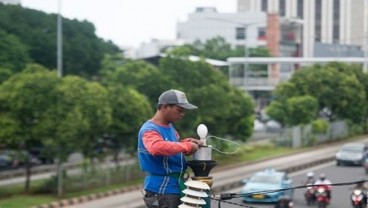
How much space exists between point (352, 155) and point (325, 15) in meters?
54.7

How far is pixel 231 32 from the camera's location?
77.5 metres

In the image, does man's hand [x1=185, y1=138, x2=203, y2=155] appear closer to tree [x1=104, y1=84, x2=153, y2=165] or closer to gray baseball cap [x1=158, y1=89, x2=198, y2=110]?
gray baseball cap [x1=158, y1=89, x2=198, y2=110]

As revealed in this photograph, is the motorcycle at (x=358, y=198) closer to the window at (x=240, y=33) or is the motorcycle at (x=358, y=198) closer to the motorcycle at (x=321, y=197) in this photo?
the motorcycle at (x=321, y=197)

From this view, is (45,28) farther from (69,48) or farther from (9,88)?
(9,88)

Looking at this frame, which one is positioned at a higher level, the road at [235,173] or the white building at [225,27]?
the white building at [225,27]

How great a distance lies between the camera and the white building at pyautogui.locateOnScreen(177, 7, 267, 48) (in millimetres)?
74312

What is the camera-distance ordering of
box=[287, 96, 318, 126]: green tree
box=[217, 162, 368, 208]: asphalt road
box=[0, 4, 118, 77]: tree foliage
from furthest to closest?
box=[287, 96, 318, 126]: green tree
box=[0, 4, 118, 77]: tree foliage
box=[217, 162, 368, 208]: asphalt road

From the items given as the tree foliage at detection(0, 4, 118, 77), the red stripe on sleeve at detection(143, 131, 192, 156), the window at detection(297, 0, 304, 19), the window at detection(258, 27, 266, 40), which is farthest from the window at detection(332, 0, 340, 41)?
the red stripe on sleeve at detection(143, 131, 192, 156)

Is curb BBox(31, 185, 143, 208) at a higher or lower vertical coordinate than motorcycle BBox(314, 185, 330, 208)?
lower

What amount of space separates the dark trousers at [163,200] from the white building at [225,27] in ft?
215

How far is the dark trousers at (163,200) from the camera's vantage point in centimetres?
471

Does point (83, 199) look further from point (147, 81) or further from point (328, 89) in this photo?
point (328, 89)

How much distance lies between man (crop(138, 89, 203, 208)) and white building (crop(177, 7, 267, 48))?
215 ft

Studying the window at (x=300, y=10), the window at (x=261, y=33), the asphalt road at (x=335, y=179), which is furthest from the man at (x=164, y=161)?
the window at (x=300, y=10)
